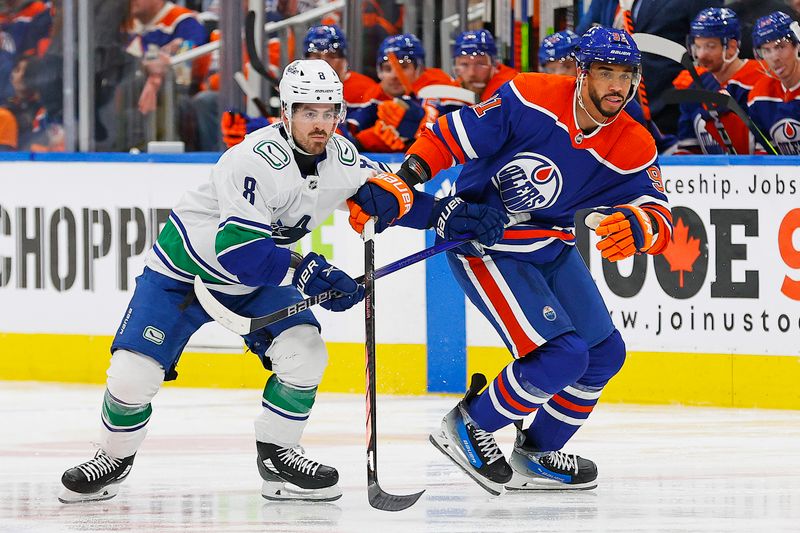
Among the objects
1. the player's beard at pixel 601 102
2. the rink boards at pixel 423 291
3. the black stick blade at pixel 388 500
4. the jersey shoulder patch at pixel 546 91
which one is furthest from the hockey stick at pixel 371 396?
the rink boards at pixel 423 291

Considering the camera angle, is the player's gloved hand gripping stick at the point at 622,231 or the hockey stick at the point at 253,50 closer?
the player's gloved hand gripping stick at the point at 622,231

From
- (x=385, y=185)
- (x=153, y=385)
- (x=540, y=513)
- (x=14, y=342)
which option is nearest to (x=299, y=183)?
(x=385, y=185)

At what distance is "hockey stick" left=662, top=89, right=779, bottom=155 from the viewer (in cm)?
597

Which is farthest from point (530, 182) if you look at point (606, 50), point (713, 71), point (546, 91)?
point (713, 71)

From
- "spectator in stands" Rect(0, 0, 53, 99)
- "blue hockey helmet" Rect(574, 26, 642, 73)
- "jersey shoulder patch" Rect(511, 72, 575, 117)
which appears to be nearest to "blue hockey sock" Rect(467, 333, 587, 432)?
"jersey shoulder patch" Rect(511, 72, 575, 117)

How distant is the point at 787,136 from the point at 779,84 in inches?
9.1

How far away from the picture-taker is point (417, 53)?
22.5 feet

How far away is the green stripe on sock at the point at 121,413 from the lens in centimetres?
420

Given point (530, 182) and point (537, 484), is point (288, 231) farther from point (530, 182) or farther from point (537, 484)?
point (537, 484)

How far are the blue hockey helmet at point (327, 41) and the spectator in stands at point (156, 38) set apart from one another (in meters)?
0.76

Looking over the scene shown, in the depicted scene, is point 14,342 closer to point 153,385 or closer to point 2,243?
point 2,243

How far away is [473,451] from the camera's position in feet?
13.9

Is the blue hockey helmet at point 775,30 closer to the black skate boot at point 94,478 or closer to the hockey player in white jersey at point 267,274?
the hockey player in white jersey at point 267,274

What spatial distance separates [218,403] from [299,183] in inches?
88.0
